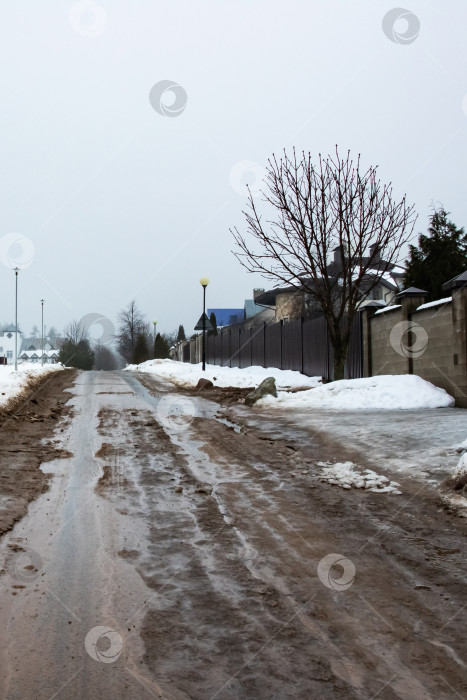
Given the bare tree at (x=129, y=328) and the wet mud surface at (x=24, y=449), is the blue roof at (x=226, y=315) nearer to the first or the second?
the bare tree at (x=129, y=328)

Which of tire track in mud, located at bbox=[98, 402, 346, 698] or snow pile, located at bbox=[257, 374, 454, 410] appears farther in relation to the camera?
snow pile, located at bbox=[257, 374, 454, 410]

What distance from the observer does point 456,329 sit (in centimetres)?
1293

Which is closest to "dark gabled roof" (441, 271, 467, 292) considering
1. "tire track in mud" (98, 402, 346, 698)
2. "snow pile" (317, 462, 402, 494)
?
"snow pile" (317, 462, 402, 494)

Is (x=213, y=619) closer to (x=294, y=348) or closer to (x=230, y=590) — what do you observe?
(x=230, y=590)

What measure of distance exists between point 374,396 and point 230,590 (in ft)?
33.9

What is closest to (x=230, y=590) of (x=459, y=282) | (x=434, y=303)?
(x=459, y=282)

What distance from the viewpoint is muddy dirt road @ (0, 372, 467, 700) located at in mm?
2682

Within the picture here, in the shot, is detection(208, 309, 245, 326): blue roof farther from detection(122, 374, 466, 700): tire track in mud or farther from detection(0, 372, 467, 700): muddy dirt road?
detection(122, 374, 466, 700): tire track in mud

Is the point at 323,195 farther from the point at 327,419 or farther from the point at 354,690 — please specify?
the point at 354,690

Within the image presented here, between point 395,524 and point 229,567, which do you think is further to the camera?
point 395,524

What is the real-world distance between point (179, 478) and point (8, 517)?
207cm

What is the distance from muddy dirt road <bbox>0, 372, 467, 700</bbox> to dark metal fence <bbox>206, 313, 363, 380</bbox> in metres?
12.8

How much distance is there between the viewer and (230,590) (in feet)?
11.9

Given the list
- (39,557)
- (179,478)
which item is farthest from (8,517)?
(179,478)
